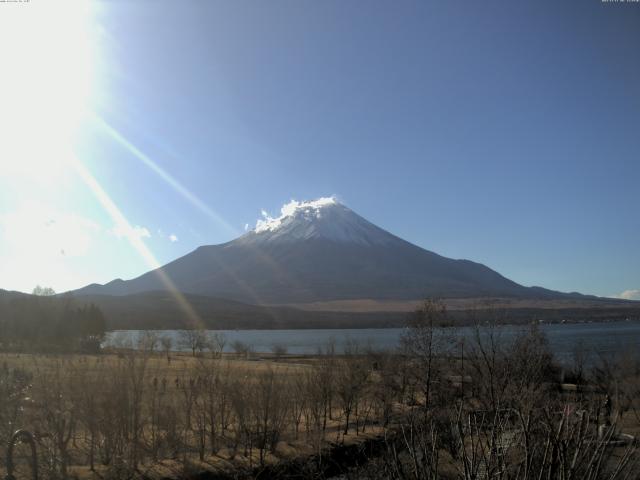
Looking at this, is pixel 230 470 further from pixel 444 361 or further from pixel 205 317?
pixel 205 317

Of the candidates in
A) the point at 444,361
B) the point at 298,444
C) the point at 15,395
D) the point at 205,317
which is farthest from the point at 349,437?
the point at 205,317

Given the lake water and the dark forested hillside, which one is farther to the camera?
the dark forested hillside

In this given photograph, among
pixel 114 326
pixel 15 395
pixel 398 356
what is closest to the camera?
pixel 15 395

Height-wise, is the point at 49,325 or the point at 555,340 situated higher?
the point at 49,325

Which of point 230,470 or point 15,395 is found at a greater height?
point 15,395

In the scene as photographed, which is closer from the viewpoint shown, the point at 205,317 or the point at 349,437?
the point at 349,437

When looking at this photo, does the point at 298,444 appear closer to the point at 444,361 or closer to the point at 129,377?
the point at 129,377

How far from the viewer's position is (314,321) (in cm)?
17662

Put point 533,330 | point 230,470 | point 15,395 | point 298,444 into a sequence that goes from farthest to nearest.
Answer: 1. point 298,444
2. point 533,330
3. point 230,470
4. point 15,395

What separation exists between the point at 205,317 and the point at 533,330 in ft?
558

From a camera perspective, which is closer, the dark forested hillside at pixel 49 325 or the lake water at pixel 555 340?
the lake water at pixel 555 340

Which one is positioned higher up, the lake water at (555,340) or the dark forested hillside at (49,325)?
the dark forested hillside at (49,325)

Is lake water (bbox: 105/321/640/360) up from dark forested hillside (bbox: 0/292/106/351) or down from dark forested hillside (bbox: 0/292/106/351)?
down

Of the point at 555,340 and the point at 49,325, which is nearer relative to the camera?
the point at 555,340
